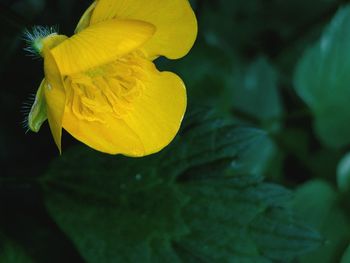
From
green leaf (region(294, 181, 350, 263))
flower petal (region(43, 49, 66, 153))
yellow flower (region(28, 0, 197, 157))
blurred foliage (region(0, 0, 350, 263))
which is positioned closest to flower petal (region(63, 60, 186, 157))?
yellow flower (region(28, 0, 197, 157))

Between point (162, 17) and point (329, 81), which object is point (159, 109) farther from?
point (329, 81)

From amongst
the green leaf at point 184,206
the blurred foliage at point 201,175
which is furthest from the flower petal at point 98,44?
the green leaf at point 184,206

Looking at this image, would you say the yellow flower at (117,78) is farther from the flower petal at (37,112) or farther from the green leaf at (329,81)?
the green leaf at (329,81)

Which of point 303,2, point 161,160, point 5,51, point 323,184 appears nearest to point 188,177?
point 161,160

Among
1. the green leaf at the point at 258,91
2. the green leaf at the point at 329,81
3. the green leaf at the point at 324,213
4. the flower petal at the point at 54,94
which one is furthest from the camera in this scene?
the green leaf at the point at 258,91

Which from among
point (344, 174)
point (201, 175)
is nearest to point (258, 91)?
point (344, 174)

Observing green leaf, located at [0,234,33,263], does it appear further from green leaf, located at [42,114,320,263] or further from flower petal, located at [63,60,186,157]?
flower petal, located at [63,60,186,157]

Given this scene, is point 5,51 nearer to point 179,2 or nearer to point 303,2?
point 179,2
